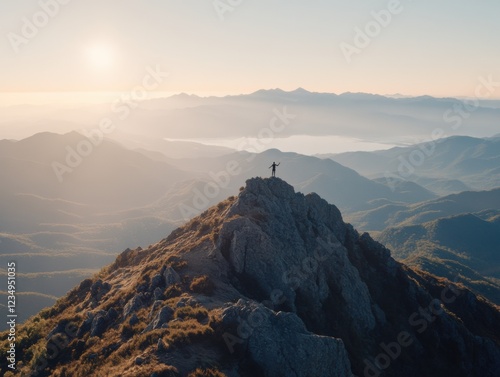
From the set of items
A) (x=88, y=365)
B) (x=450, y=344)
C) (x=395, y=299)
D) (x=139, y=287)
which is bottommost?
(x=450, y=344)

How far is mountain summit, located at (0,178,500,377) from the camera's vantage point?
3553 cm

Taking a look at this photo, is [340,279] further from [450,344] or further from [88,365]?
[88,365]

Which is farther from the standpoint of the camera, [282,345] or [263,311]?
[263,311]

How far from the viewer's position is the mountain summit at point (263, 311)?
35531 millimetres

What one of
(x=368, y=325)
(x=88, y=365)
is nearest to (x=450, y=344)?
(x=368, y=325)

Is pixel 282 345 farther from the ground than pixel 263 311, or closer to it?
closer to it

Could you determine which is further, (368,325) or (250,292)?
(368,325)

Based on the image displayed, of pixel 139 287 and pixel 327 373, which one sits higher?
pixel 139 287

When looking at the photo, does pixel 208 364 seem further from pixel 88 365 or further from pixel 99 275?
pixel 99 275

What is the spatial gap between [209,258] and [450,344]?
46162mm

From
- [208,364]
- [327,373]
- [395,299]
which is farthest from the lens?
[395,299]

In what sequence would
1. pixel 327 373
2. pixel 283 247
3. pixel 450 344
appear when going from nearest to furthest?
pixel 327 373 < pixel 283 247 < pixel 450 344

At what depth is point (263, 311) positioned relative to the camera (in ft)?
126

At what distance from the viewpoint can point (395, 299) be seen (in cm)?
7169
